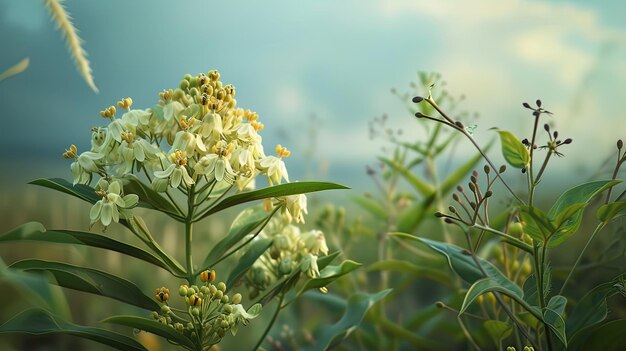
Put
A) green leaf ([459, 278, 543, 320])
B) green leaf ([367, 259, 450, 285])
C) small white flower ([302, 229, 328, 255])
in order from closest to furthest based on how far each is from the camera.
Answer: green leaf ([459, 278, 543, 320]) → small white flower ([302, 229, 328, 255]) → green leaf ([367, 259, 450, 285])

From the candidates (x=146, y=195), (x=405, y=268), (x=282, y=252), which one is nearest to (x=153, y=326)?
(x=146, y=195)

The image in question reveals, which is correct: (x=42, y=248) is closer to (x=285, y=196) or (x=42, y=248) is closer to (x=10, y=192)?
(x=10, y=192)

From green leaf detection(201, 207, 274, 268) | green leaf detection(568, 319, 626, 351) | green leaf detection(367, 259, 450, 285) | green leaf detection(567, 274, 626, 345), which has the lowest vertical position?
green leaf detection(568, 319, 626, 351)

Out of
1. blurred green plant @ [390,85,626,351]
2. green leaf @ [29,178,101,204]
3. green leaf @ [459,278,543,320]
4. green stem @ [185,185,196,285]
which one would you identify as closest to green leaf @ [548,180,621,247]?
blurred green plant @ [390,85,626,351]

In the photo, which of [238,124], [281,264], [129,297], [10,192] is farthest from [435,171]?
[10,192]

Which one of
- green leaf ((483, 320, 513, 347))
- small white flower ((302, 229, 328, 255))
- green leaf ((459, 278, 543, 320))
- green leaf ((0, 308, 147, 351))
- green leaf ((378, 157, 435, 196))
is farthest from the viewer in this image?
green leaf ((378, 157, 435, 196))

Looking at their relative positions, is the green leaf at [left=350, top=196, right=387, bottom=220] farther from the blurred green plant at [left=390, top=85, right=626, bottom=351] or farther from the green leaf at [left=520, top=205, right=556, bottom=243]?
the green leaf at [left=520, top=205, right=556, bottom=243]
